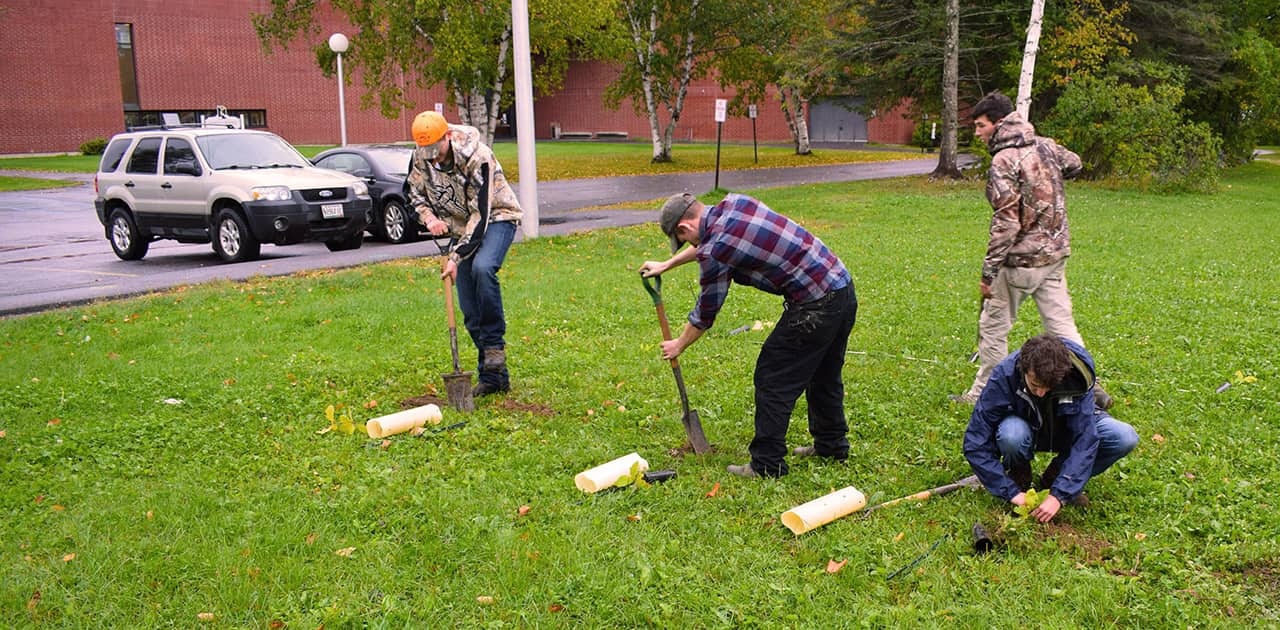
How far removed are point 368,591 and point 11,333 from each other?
6288 millimetres

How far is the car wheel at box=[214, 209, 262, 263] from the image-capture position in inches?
532

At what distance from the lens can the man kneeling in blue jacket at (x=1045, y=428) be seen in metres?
4.20

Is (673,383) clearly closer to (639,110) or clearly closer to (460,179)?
(460,179)

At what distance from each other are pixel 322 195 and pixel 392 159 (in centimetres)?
293

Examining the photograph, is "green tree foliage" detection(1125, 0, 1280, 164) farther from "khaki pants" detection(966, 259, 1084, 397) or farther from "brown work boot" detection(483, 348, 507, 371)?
"brown work boot" detection(483, 348, 507, 371)


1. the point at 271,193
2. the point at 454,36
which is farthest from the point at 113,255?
the point at 454,36

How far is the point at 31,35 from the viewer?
43.6m

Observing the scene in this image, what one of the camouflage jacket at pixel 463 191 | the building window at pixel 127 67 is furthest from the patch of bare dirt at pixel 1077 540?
the building window at pixel 127 67

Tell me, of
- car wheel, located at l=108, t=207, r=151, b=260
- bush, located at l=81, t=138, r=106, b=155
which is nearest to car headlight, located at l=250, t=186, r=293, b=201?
car wheel, located at l=108, t=207, r=151, b=260

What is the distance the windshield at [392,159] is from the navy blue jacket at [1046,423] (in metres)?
13.1

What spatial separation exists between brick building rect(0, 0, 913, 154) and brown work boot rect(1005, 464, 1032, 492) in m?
37.7

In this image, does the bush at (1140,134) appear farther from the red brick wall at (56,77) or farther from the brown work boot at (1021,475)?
the red brick wall at (56,77)

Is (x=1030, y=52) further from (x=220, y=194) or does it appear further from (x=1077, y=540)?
(x=1077, y=540)

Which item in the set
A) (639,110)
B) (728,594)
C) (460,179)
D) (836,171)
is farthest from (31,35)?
(728,594)
